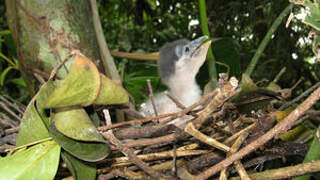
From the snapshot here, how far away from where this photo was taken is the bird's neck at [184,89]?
99 centimetres

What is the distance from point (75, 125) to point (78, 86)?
7cm

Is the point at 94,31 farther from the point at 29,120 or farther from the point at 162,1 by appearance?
the point at 162,1

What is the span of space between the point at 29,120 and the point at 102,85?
17cm

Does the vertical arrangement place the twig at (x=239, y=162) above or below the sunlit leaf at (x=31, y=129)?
below

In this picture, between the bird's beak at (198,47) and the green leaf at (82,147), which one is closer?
the green leaf at (82,147)

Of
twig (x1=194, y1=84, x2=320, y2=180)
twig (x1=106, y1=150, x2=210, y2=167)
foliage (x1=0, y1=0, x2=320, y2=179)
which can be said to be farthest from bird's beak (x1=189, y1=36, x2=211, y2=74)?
twig (x1=194, y1=84, x2=320, y2=180)

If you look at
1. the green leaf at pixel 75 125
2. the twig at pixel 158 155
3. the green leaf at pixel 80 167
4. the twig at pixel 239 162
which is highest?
the green leaf at pixel 75 125

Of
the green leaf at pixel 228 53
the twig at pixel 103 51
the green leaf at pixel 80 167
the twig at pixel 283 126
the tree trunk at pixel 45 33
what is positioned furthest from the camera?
the green leaf at pixel 228 53

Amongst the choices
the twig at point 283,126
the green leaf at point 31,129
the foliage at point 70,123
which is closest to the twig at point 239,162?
the twig at point 283,126

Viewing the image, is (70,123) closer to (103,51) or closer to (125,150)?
(125,150)

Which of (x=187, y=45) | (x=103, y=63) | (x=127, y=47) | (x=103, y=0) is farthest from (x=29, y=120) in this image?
(x=103, y=0)

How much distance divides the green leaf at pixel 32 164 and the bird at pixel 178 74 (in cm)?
48

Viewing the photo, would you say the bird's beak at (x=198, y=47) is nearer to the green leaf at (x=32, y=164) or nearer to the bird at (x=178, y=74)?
the bird at (x=178, y=74)

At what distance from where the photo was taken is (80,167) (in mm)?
481
